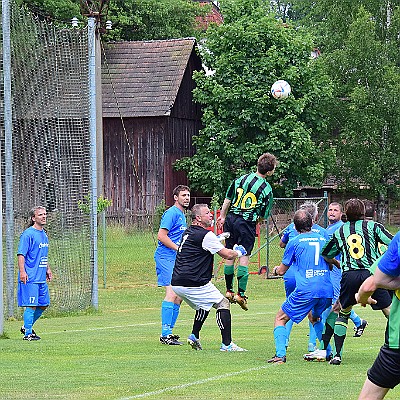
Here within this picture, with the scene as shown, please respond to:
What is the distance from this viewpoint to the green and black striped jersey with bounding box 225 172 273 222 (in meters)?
15.4

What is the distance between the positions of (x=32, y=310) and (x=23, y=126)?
592cm

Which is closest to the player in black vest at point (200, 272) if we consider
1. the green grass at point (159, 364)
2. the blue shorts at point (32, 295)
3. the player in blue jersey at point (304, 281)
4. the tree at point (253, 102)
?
the green grass at point (159, 364)

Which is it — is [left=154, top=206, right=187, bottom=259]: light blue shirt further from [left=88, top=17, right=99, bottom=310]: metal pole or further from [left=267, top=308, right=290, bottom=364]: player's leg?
[left=88, top=17, right=99, bottom=310]: metal pole

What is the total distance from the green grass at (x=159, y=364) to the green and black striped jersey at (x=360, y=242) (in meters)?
1.20

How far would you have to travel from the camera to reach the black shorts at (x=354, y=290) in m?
12.0

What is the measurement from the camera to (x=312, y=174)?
156 ft

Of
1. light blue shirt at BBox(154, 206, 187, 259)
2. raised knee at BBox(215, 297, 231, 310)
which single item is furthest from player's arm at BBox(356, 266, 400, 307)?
light blue shirt at BBox(154, 206, 187, 259)

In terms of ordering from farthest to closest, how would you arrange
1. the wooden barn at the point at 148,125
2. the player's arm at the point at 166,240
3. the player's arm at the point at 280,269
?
1. the wooden barn at the point at 148,125
2. the player's arm at the point at 166,240
3. the player's arm at the point at 280,269

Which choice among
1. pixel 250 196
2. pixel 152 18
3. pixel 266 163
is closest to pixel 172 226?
pixel 250 196

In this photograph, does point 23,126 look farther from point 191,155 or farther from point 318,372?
point 191,155

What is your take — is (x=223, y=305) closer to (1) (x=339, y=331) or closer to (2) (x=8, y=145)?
(1) (x=339, y=331)

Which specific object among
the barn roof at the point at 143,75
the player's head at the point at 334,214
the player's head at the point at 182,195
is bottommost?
the player's head at the point at 334,214

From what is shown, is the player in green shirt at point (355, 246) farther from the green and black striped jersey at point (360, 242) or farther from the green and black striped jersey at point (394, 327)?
the green and black striped jersey at point (394, 327)

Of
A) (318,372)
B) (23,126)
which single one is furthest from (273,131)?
(318,372)
